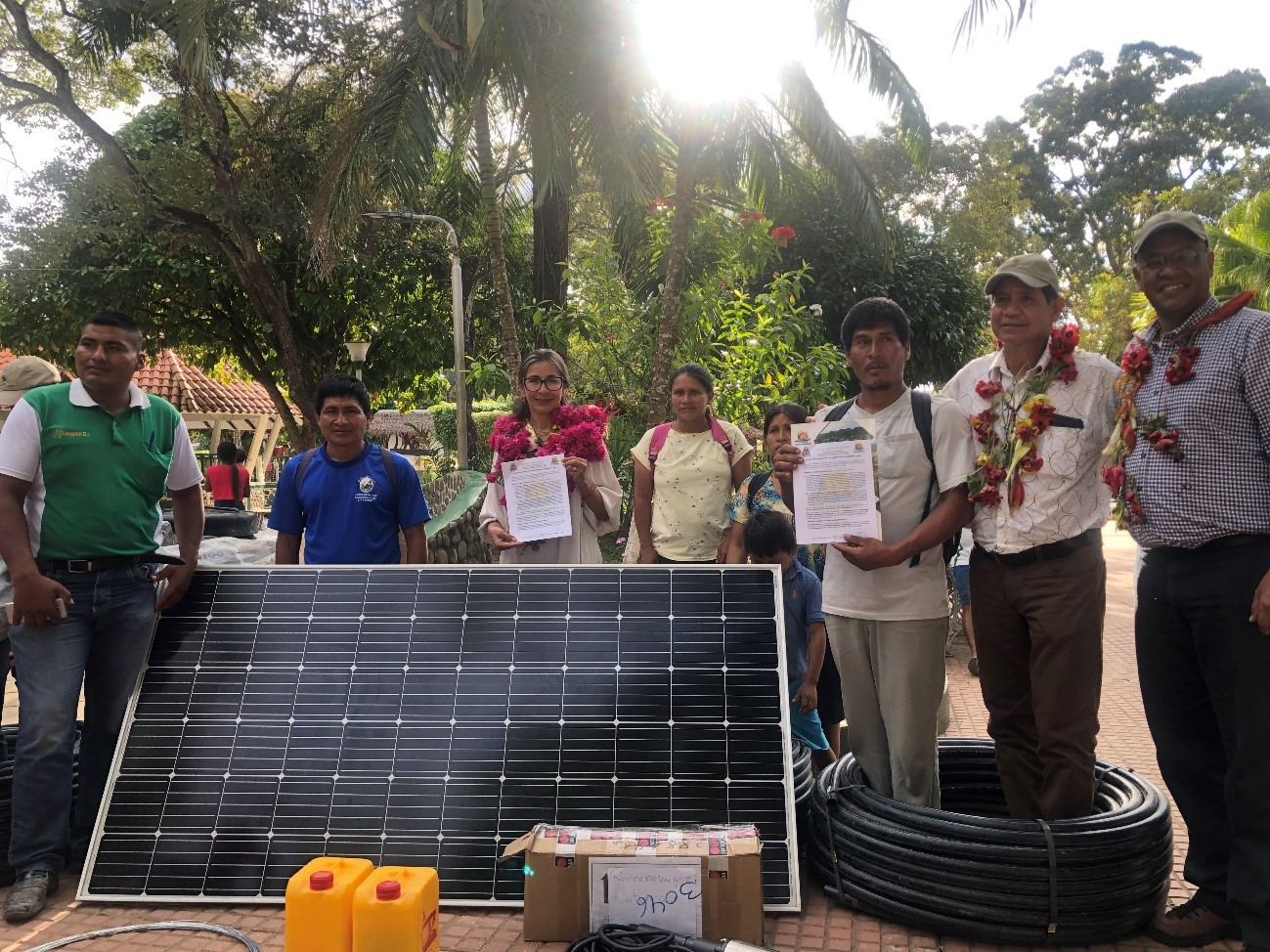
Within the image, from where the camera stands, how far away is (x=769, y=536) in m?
5.24

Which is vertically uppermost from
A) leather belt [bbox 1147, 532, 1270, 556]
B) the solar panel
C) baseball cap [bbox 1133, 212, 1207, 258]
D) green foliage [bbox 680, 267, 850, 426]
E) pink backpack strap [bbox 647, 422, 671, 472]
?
green foliage [bbox 680, 267, 850, 426]

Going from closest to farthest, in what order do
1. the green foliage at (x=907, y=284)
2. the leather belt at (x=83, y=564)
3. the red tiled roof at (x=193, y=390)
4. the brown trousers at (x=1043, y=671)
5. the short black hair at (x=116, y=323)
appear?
the brown trousers at (x=1043, y=671)
the leather belt at (x=83, y=564)
the short black hair at (x=116, y=323)
the green foliage at (x=907, y=284)
the red tiled roof at (x=193, y=390)

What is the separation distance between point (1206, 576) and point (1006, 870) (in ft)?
4.16

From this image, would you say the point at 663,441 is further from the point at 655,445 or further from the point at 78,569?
the point at 78,569

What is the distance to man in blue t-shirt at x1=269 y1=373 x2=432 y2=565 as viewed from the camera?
4.98 metres

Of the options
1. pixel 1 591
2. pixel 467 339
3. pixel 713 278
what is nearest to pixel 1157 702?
pixel 1 591

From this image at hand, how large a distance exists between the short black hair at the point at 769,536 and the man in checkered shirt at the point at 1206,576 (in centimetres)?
184

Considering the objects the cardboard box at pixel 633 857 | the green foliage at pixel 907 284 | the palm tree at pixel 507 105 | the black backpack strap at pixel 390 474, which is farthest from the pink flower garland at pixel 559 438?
the green foliage at pixel 907 284

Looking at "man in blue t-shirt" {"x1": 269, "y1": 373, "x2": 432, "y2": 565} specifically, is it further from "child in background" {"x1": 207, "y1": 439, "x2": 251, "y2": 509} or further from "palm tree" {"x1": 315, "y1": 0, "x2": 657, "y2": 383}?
"child in background" {"x1": 207, "y1": 439, "x2": 251, "y2": 509}

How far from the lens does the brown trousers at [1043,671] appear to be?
12.5 feet

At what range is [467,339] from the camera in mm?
23797

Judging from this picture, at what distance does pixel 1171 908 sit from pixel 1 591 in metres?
4.97

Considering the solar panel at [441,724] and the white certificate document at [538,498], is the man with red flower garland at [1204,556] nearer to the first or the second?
the solar panel at [441,724]

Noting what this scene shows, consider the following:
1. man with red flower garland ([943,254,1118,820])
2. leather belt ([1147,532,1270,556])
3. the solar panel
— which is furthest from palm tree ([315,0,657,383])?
leather belt ([1147,532,1270,556])
